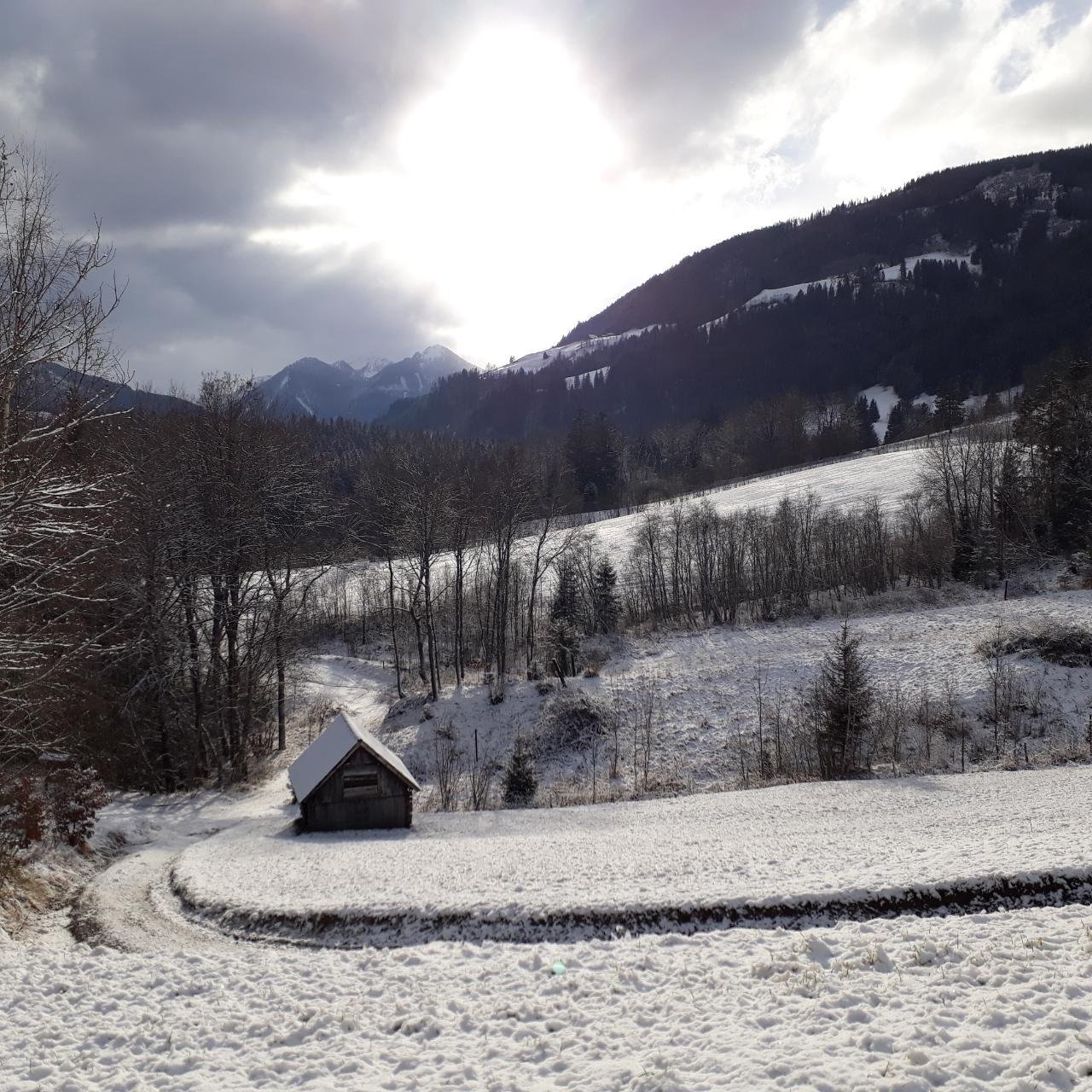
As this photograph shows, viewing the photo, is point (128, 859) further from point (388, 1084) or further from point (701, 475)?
point (701, 475)

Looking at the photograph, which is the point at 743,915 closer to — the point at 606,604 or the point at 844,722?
the point at 844,722

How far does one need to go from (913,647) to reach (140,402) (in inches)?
1515

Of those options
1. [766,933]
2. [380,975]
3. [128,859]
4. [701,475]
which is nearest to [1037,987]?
[766,933]

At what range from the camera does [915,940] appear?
9352 millimetres

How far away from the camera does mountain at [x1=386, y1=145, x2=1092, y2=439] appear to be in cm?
13312

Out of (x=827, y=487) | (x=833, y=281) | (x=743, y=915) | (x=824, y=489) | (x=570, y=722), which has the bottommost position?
(x=743, y=915)

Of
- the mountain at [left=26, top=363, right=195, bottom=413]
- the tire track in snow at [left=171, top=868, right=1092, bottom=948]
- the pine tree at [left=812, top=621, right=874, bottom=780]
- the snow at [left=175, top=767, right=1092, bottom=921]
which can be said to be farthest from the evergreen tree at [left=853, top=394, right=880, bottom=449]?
the mountain at [left=26, top=363, right=195, bottom=413]

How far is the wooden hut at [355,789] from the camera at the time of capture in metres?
20.9

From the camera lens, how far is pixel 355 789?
69.8ft

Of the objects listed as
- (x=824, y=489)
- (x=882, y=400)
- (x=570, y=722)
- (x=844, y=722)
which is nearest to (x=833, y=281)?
(x=882, y=400)

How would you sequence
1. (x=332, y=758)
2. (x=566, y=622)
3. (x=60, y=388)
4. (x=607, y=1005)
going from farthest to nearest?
(x=566, y=622), (x=332, y=758), (x=60, y=388), (x=607, y=1005)

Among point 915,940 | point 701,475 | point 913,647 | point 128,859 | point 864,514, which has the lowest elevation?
point 128,859

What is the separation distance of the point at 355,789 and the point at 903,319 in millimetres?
170820

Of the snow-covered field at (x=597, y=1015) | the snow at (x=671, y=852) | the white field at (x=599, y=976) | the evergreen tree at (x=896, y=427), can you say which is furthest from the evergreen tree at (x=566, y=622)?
the evergreen tree at (x=896, y=427)
